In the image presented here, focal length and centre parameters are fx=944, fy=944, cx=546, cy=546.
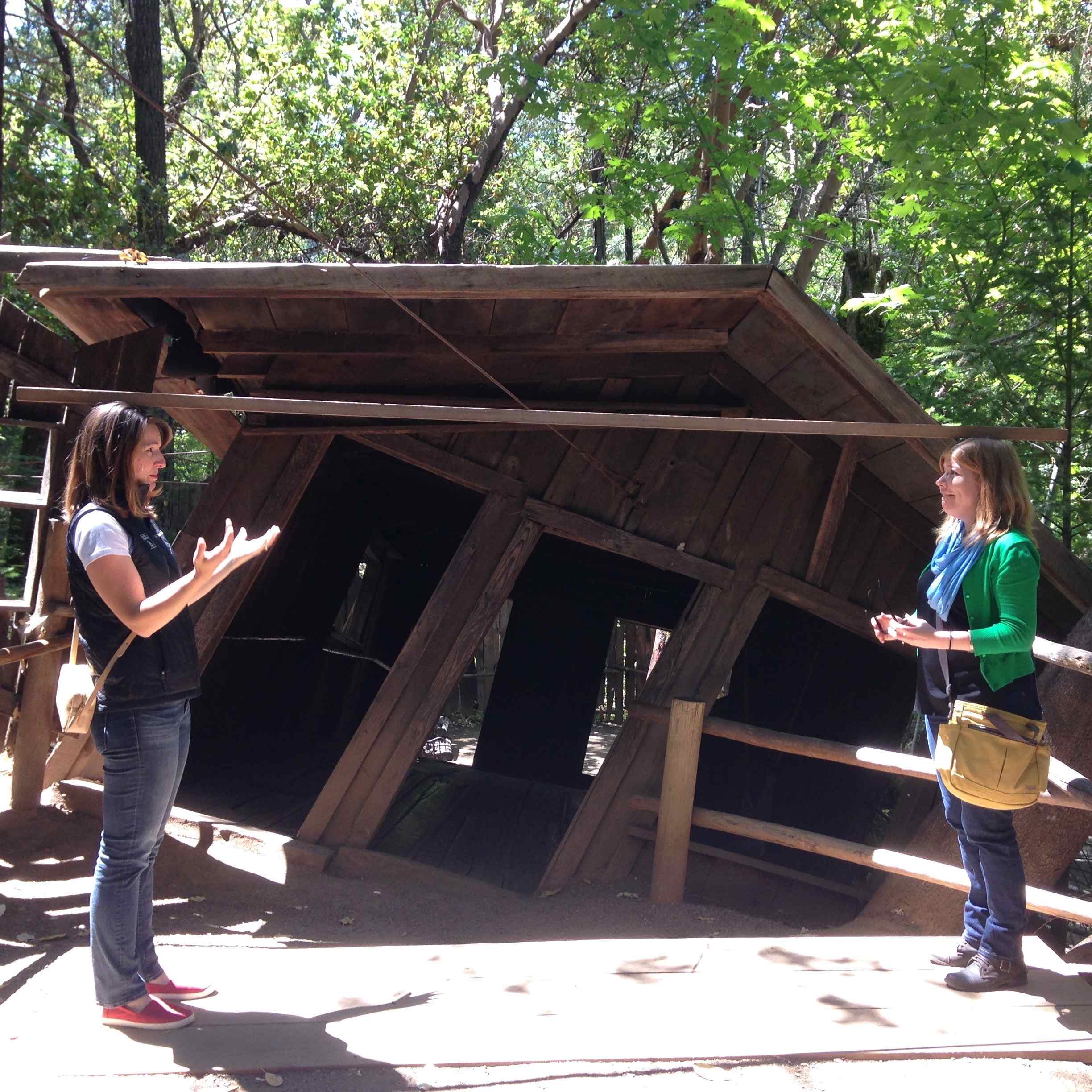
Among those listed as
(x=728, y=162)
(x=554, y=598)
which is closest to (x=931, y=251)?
(x=728, y=162)

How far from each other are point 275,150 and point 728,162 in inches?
268

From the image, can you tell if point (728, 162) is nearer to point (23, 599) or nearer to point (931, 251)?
point (931, 251)

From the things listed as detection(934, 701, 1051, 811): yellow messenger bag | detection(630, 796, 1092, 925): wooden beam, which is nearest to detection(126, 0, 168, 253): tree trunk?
detection(630, 796, 1092, 925): wooden beam

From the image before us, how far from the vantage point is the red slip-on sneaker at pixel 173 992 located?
285cm

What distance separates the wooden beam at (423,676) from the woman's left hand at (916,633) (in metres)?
2.76

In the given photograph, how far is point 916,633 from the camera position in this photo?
283 cm

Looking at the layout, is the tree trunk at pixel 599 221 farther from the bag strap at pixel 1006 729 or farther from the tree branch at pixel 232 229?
the bag strap at pixel 1006 729

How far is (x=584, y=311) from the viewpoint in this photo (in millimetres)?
4629

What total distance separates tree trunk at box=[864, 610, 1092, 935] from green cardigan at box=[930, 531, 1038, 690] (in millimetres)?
1716

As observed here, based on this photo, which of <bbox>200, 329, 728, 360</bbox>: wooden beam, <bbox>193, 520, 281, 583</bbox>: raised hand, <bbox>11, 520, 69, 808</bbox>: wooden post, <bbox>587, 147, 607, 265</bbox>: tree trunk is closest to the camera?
<bbox>193, 520, 281, 583</bbox>: raised hand

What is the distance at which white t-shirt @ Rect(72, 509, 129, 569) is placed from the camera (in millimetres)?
2486

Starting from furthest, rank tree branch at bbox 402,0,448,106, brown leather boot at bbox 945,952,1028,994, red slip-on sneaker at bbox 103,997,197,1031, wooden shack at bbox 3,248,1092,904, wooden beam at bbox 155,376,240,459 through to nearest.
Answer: tree branch at bbox 402,0,448,106
wooden beam at bbox 155,376,240,459
wooden shack at bbox 3,248,1092,904
brown leather boot at bbox 945,952,1028,994
red slip-on sneaker at bbox 103,997,197,1031

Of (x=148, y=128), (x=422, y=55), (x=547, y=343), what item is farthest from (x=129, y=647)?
(x=422, y=55)

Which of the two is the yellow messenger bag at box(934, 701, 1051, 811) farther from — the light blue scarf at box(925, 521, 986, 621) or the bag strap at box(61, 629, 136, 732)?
the bag strap at box(61, 629, 136, 732)
